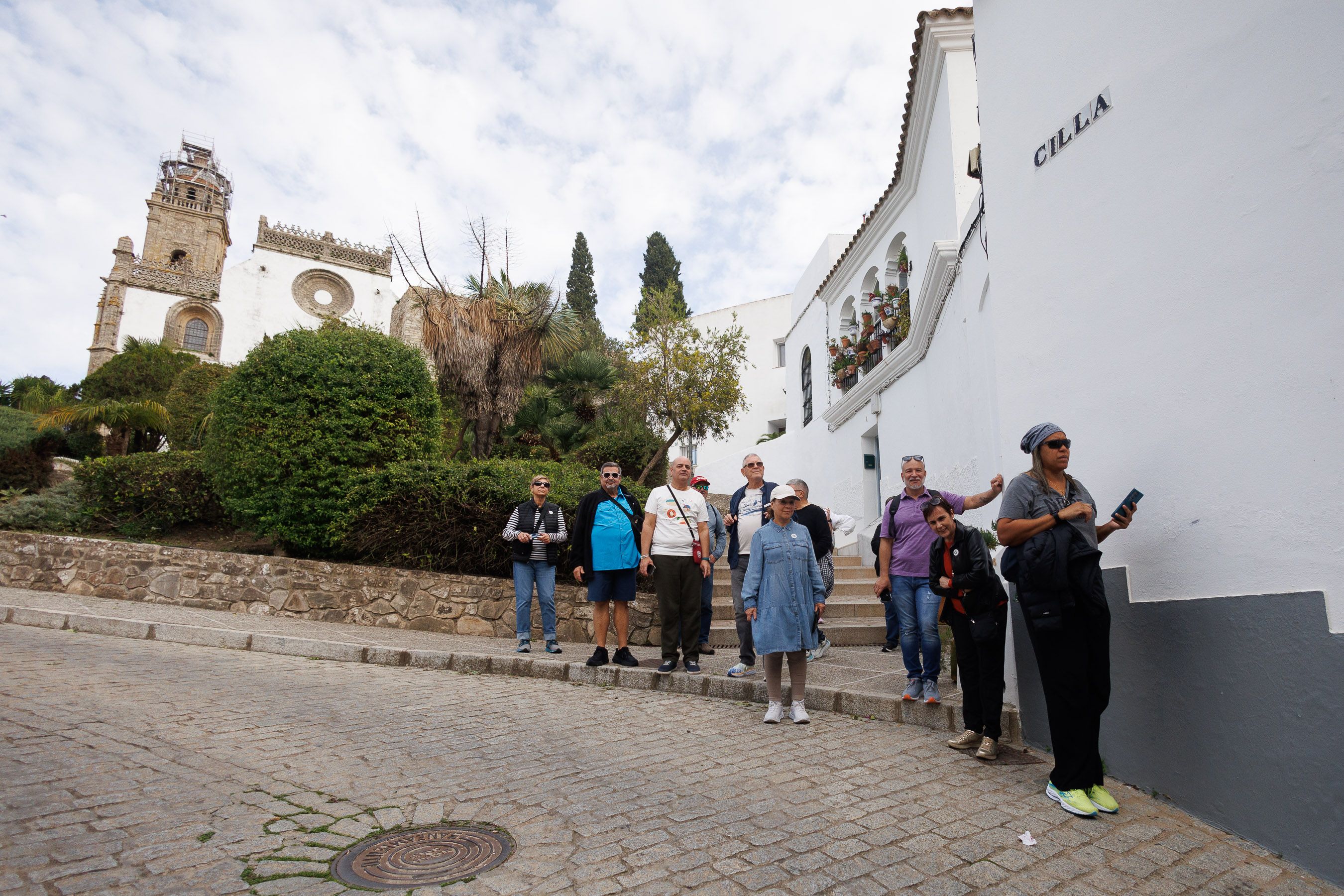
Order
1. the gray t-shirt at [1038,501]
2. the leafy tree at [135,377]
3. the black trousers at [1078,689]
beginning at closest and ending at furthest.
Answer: the black trousers at [1078,689] → the gray t-shirt at [1038,501] → the leafy tree at [135,377]

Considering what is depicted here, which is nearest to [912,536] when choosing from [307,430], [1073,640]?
[1073,640]

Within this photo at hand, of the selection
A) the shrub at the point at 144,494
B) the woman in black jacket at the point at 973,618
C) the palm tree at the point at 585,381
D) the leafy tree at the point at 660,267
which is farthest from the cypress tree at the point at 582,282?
the woman in black jacket at the point at 973,618

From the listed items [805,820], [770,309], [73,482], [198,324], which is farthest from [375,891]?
[198,324]

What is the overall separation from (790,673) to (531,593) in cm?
324

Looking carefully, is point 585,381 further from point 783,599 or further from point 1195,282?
point 1195,282

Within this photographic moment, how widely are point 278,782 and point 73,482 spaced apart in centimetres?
1114

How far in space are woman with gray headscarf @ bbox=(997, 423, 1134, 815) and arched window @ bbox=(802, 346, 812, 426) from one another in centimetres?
1420

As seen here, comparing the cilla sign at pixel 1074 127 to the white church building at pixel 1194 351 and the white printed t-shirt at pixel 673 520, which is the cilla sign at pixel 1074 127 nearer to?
the white church building at pixel 1194 351

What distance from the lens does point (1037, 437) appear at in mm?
3811

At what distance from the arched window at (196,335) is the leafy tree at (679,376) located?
3768 centimetres

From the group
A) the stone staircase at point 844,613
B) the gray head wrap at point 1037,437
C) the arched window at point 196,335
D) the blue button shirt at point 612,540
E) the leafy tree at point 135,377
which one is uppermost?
the arched window at point 196,335

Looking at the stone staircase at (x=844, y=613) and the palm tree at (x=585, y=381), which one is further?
the palm tree at (x=585, y=381)

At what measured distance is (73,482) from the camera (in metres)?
11.8

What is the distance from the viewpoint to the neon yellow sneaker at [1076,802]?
3.40 m
